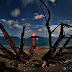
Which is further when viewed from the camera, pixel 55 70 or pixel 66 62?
pixel 66 62

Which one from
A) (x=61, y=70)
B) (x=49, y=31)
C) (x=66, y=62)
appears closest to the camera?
(x=61, y=70)

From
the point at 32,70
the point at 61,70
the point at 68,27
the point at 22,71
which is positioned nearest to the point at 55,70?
the point at 61,70

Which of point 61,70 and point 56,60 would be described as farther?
point 56,60

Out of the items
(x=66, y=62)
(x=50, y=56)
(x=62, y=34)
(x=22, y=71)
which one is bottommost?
(x=22, y=71)

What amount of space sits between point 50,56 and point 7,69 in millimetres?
2977

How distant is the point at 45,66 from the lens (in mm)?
4656

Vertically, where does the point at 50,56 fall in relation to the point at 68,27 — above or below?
below

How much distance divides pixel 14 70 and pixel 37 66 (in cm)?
148

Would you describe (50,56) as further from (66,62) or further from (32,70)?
(32,70)

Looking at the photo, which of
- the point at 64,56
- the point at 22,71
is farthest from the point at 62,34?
the point at 22,71

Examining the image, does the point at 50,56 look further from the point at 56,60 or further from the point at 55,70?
the point at 55,70

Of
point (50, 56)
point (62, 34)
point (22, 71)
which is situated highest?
point (62, 34)

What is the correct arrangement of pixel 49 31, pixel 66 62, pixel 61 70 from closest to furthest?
pixel 61 70
pixel 49 31
pixel 66 62

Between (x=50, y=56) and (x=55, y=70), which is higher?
(x=50, y=56)
